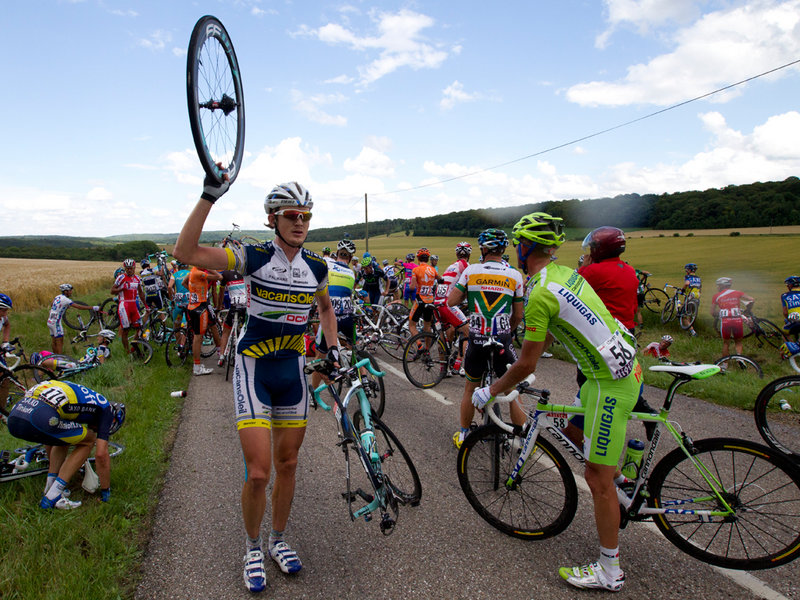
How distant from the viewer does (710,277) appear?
22453 mm

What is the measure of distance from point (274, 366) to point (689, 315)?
13.8 m

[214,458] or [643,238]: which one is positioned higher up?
[643,238]

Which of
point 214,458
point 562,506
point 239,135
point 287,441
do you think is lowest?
point 214,458

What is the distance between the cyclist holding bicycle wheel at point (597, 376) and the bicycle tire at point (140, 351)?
9.48 m

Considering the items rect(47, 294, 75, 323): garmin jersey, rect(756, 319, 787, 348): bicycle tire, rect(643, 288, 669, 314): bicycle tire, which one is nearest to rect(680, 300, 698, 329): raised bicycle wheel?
rect(643, 288, 669, 314): bicycle tire

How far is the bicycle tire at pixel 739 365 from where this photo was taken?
7.71 m

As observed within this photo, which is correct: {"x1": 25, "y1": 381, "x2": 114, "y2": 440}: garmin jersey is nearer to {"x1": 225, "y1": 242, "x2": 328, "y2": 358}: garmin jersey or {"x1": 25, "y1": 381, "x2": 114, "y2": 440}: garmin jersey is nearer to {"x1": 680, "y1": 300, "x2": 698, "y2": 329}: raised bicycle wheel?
{"x1": 225, "y1": 242, "x2": 328, "y2": 358}: garmin jersey

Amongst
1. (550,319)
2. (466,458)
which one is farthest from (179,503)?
(550,319)

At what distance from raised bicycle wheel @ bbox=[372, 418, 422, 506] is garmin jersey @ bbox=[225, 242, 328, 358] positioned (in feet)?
3.20

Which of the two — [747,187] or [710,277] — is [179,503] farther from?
[747,187]

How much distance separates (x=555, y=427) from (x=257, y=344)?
7.09 feet

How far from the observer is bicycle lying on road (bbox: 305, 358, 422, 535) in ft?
10.2

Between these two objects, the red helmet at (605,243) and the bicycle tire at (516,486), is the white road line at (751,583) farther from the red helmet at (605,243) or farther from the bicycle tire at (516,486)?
the red helmet at (605,243)

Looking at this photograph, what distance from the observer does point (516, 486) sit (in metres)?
3.23
